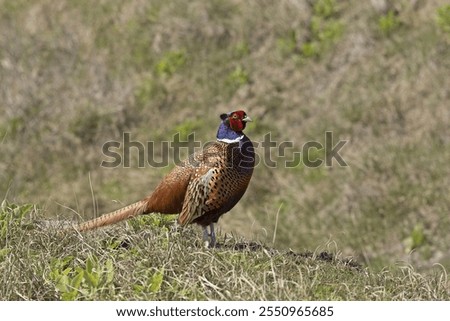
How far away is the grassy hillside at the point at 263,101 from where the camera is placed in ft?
38.0

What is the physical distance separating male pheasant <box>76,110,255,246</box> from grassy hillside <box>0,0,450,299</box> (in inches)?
181

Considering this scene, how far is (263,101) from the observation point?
1373cm

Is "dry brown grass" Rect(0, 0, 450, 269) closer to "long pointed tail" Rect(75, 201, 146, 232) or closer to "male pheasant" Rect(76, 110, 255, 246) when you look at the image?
"male pheasant" Rect(76, 110, 255, 246)

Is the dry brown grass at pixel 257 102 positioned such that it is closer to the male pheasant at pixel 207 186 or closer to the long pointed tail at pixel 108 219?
the male pheasant at pixel 207 186

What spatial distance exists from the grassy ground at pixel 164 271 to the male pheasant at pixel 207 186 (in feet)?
0.46

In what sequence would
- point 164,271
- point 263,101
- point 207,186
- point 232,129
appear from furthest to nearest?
point 263,101, point 232,129, point 207,186, point 164,271

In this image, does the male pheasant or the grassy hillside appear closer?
the male pheasant

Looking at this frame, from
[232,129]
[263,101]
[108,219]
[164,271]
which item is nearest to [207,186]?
[232,129]

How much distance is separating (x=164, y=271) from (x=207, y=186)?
3.60 ft

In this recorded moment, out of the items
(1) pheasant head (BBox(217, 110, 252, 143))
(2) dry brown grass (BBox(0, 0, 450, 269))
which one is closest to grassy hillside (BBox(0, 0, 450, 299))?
(2) dry brown grass (BBox(0, 0, 450, 269))

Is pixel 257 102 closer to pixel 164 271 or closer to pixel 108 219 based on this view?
pixel 108 219

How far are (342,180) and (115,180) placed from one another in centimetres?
383

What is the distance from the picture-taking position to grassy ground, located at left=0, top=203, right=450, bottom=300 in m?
5.35

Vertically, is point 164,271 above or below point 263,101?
below
